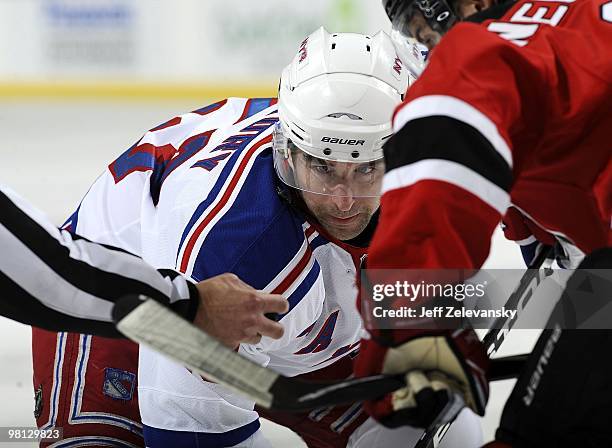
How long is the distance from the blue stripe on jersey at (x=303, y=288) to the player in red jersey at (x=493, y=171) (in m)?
0.77

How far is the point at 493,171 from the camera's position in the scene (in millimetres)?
1169

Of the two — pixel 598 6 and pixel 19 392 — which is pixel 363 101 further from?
pixel 19 392

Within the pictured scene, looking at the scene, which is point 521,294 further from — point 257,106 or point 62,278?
point 257,106

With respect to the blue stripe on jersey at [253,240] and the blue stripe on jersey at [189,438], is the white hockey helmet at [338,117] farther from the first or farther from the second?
the blue stripe on jersey at [189,438]

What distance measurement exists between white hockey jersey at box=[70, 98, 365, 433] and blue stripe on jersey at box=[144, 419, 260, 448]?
1 centimetres

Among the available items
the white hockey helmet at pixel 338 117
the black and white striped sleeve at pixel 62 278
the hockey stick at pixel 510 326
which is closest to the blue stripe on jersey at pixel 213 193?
the white hockey helmet at pixel 338 117

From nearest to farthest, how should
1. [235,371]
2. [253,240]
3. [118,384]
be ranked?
[235,371] → [253,240] → [118,384]

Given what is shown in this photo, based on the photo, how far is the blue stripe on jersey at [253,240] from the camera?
196 cm

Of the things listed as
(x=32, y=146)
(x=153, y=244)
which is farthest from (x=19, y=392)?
(x=32, y=146)

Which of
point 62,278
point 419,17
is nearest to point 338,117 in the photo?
point 419,17

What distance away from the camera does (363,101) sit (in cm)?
203

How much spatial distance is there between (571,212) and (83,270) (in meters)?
0.70

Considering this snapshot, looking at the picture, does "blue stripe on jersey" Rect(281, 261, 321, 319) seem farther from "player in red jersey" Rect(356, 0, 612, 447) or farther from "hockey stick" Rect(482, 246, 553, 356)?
"player in red jersey" Rect(356, 0, 612, 447)

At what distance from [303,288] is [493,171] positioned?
2.95 feet
